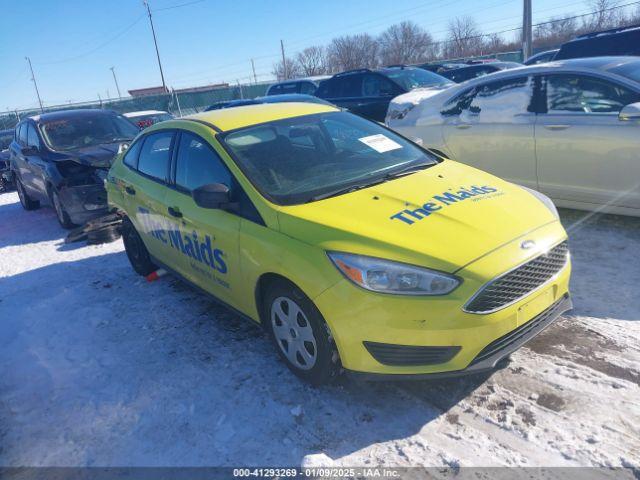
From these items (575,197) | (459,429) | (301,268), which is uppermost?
(301,268)

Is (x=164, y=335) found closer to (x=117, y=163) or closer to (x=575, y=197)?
(x=117, y=163)

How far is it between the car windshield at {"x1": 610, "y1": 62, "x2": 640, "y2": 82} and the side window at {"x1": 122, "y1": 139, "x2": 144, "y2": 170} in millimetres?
4613

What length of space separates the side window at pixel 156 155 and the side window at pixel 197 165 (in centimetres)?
24

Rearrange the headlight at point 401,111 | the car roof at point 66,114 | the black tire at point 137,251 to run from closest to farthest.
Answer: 1. the black tire at point 137,251
2. the headlight at point 401,111
3. the car roof at point 66,114

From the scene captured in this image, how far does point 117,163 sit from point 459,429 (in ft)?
14.3

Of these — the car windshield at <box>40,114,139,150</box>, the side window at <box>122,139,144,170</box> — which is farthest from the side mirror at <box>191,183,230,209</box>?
the car windshield at <box>40,114,139,150</box>

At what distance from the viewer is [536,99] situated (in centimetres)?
520

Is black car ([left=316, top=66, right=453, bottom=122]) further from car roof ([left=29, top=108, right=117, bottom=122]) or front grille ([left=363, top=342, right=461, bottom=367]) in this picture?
front grille ([left=363, top=342, right=461, bottom=367])

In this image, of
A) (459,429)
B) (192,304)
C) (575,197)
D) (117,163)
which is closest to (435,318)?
(459,429)

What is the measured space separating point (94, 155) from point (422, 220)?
6054 mm

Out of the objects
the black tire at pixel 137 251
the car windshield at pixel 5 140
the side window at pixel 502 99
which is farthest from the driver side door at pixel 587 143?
the car windshield at pixel 5 140

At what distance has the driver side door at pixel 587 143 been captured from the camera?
4543 mm

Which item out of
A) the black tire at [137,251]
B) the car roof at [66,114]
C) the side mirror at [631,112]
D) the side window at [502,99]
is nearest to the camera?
the side mirror at [631,112]

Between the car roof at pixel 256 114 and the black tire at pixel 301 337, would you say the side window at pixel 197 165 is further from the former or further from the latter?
the black tire at pixel 301 337
